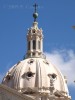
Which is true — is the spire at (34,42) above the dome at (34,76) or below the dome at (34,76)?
above

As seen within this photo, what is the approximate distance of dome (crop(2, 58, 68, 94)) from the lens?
12138 cm

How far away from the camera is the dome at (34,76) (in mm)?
121375

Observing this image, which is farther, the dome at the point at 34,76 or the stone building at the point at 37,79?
the dome at the point at 34,76

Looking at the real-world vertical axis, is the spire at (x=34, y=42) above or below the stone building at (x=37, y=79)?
above

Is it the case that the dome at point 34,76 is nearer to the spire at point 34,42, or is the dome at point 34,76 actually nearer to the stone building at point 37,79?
the stone building at point 37,79

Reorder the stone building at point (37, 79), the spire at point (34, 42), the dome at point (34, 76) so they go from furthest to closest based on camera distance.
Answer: the spire at point (34, 42) < the dome at point (34, 76) < the stone building at point (37, 79)

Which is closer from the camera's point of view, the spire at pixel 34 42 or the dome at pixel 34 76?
the dome at pixel 34 76

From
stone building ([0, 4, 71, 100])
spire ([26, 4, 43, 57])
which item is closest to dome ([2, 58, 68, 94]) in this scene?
stone building ([0, 4, 71, 100])

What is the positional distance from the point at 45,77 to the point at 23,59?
10707mm

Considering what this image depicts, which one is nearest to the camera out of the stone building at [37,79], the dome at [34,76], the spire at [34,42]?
the stone building at [37,79]

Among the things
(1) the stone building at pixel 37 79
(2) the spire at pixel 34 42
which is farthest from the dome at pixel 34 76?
(2) the spire at pixel 34 42

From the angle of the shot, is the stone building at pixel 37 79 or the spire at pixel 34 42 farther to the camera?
the spire at pixel 34 42

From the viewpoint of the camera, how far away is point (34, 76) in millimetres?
123250

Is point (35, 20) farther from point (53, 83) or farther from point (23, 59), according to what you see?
point (53, 83)
